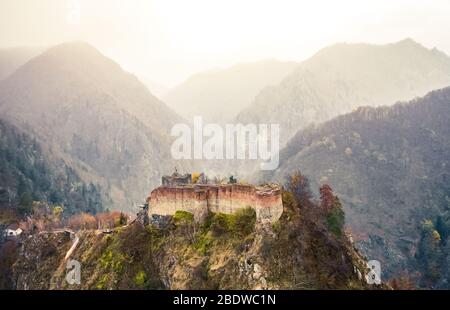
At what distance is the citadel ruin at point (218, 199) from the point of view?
4906 cm

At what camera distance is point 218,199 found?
53.6 metres

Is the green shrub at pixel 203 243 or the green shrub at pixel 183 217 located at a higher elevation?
the green shrub at pixel 183 217

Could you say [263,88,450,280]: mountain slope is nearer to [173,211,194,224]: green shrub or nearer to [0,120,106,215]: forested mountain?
[0,120,106,215]: forested mountain

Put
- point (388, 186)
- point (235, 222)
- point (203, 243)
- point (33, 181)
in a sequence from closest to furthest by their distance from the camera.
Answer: point (235, 222) < point (203, 243) < point (33, 181) < point (388, 186)

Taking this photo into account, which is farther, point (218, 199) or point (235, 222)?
point (218, 199)

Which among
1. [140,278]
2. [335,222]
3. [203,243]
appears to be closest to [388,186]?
[335,222]

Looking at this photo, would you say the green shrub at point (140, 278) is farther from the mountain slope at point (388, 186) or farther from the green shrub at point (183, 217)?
the mountain slope at point (388, 186)

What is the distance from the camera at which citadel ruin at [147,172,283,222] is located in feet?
161

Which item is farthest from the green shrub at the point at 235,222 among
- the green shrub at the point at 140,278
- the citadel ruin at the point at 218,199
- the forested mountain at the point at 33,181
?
the forested mountain at the point at 33,181

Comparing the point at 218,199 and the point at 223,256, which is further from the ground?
the point at 218,199

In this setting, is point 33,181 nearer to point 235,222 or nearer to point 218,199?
point 218,199

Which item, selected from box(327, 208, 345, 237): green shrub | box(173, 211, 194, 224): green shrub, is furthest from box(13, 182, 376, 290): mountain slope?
box(327, 208, 345, 237): green shrub

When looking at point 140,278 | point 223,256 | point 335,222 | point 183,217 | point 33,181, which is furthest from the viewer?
point 33,181

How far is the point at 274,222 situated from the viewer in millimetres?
49000
